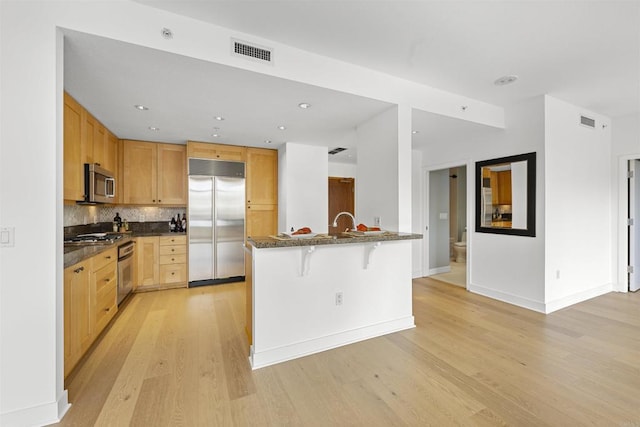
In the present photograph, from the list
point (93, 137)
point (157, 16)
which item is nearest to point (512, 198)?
point (157, 16)

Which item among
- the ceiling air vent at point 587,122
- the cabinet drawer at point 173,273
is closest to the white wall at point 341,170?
the cabinet drawer at point 173,273

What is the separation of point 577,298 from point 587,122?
2.36 m

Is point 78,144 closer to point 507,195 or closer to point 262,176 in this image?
point 262,176

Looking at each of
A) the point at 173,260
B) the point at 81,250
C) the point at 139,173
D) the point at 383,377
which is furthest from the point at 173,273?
the point at 383,377

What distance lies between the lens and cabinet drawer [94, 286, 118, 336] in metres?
2.61

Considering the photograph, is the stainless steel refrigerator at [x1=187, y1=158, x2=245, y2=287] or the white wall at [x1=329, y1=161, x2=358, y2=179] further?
the white wall at [x1=329, y1=161, x2=358, y2=179]

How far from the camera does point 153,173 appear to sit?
14.6 feet

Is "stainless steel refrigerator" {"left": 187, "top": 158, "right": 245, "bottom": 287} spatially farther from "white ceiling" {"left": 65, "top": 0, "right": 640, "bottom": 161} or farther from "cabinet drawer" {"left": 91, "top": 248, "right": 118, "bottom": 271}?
"cabinet drawer" {"left": 91, "top": 248, "right": 118, "bottom": 271}

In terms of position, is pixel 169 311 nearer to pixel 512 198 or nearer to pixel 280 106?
pixel 280 106

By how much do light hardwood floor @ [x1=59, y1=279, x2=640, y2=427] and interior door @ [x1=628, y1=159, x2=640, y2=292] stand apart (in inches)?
57.0

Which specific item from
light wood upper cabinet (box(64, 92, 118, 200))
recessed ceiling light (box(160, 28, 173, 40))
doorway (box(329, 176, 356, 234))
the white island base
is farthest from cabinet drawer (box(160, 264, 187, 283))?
recessed ceiling light (box(160, 28, 173, 40))

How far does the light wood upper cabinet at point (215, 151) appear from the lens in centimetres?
445

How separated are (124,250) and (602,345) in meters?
5.14

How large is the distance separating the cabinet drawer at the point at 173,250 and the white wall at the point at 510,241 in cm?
438
